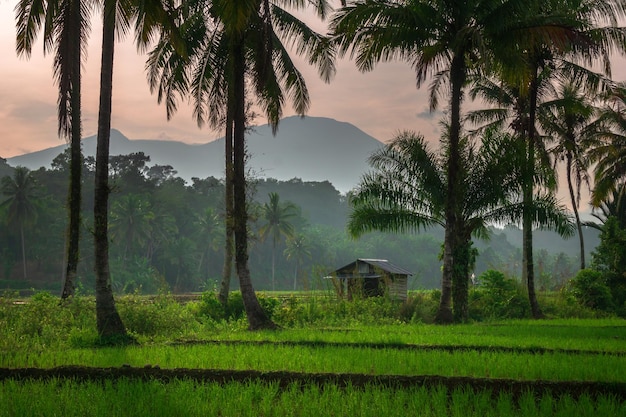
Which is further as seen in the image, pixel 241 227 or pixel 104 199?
pixel 241 227

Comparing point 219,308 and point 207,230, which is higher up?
point 207,230

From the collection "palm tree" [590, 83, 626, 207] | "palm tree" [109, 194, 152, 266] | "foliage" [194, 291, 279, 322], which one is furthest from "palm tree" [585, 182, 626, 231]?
"palm tree" [109, 194, 152, 266]

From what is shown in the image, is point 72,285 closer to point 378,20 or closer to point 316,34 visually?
point 316,34

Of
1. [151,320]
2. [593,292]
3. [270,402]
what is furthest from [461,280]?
[270,402]

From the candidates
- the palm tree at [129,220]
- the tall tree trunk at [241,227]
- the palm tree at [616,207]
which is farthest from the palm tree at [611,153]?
the palm tree at [129,220]

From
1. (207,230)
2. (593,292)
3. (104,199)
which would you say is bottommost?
(593,292)

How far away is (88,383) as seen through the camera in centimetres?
761

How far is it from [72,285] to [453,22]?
42.8ft

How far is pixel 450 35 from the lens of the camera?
19.4 metres

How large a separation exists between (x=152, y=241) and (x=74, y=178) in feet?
144

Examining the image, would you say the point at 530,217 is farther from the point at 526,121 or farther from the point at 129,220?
the point at 129,220

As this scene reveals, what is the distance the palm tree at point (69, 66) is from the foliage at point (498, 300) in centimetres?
1409

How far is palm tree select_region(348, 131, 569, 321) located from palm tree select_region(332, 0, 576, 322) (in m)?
0.62

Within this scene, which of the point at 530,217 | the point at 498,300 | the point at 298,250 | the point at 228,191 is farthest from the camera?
the point at 298,250
